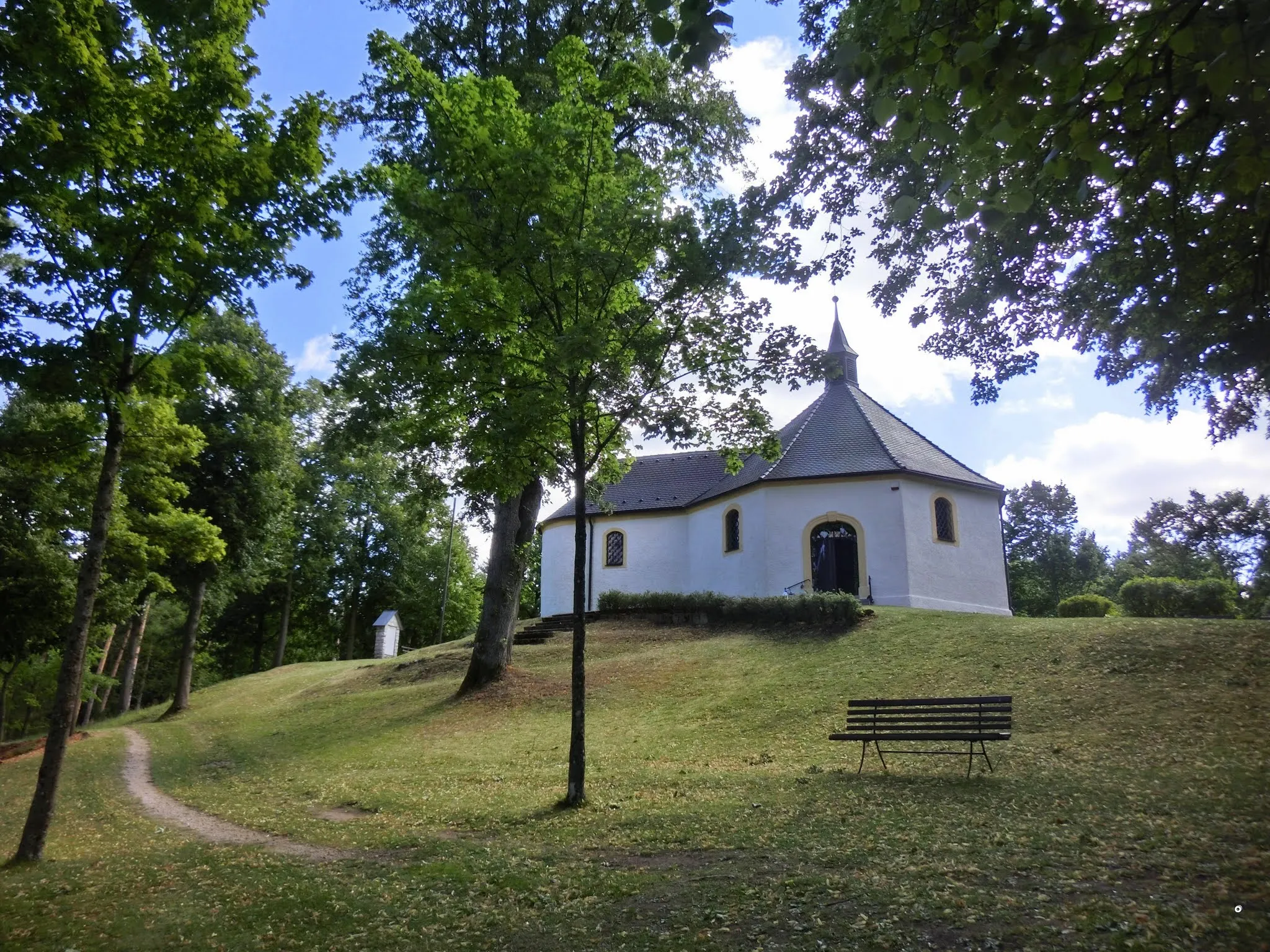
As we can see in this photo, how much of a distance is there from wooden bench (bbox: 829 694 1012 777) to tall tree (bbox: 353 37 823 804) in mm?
3671

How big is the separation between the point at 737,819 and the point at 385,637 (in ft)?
102

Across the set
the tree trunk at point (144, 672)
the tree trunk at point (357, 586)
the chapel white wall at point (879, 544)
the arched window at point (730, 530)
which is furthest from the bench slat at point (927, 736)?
the tree trunk at point (144, 672)

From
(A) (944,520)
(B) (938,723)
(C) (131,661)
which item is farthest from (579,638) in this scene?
(C) (131,661)

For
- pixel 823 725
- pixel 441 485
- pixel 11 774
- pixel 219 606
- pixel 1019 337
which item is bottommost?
pixel 11 774

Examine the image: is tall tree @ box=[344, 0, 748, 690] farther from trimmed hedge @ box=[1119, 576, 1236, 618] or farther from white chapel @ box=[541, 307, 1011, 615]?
trimmed hedge @ box=[1119, 576, 1236, 618]

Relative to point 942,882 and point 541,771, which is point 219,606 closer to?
point 541,771

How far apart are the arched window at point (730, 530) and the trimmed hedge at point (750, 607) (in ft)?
10.5

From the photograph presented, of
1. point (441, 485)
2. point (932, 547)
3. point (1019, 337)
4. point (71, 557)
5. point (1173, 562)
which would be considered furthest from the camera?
point (1173, 562)

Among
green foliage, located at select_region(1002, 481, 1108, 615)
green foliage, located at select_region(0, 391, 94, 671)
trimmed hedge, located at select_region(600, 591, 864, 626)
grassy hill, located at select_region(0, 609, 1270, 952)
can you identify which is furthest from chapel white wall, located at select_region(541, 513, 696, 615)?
green foliage, located at select_region(1002, 481, 1108, 615)

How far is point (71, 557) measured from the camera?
18.0 m

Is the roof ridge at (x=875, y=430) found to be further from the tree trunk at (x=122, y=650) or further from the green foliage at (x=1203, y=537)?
the tree trunk at (x=122, y=650)

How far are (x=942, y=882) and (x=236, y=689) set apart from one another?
29133mm

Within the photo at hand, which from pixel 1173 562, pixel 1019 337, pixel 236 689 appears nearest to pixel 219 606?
pixel 236 689

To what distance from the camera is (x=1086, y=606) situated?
79.8 feet
